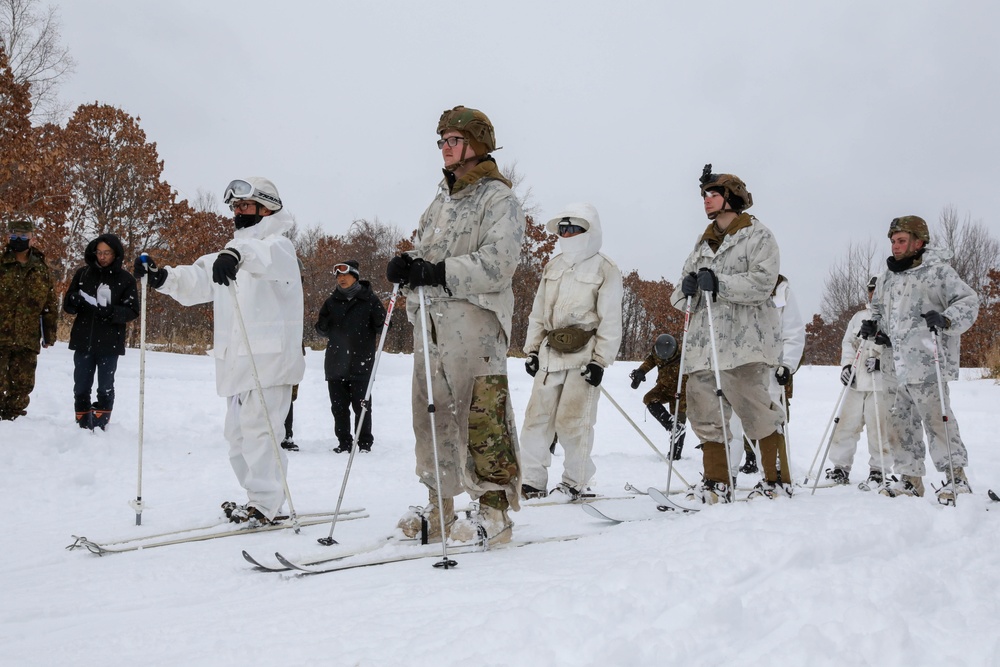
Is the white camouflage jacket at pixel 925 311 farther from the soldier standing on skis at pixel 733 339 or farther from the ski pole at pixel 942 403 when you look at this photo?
the soldier standing on skis at pixel 733 339

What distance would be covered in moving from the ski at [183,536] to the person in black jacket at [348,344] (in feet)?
11.7

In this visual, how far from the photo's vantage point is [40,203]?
14461 mm

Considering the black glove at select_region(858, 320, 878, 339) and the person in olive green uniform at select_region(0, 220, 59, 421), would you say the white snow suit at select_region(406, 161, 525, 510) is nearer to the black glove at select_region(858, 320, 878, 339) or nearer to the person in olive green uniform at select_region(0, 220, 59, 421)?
the black glove at select_region(858, 320, 878, 339)

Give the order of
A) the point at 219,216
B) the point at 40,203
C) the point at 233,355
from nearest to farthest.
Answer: the point at 233,355
the point at 40,203
the point at 219,216

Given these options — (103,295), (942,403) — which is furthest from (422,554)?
(103,295)

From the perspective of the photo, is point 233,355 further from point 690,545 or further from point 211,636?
point 690,545

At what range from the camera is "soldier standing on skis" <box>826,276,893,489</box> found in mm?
6844

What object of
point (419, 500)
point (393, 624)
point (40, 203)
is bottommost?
point (419, 500)

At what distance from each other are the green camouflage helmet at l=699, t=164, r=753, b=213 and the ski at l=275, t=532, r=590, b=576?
288 cm

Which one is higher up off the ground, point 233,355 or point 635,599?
point 233,355

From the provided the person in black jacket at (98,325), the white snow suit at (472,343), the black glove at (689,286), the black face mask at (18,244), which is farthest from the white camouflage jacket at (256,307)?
the black face mask at (18,244)

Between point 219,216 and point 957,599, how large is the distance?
93.1ft

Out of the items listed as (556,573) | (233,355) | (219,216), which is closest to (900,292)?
(556,573)

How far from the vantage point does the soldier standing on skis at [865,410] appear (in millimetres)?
6844
